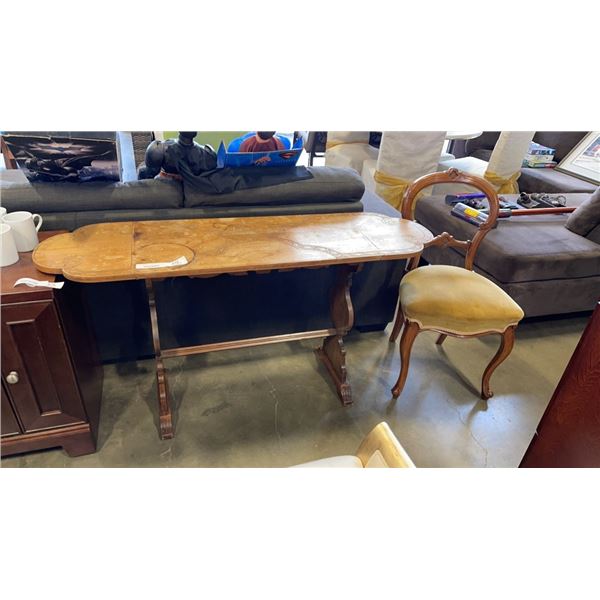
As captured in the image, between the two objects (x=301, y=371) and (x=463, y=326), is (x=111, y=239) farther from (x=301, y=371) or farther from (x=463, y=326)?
(x=463, y=326)

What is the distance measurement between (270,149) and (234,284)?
632mm

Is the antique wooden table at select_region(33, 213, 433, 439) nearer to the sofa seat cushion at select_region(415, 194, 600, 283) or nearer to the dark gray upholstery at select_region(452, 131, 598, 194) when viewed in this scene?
the sofa seat cushion at select_region(415, 194, 600, 283)

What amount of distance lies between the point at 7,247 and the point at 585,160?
493 centimetres

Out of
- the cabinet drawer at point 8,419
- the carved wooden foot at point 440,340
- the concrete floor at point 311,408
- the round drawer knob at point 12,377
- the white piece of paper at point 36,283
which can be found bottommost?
the concrete floor at point 311,408

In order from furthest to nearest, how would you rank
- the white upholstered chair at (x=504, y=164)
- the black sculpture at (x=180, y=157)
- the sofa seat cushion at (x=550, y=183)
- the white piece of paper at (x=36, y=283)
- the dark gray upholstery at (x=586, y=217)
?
the sofa seat cushion at (x=550, y=183)
the white upholstered chair at (x=504, y=164)
the dark gray upholstery at (x=586, y=217)
the black sculpture at (x=180, y=157)
the white piece of paper at (x=36, y=283)

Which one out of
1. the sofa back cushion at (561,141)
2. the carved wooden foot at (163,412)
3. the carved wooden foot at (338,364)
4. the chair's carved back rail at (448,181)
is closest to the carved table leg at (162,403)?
the carved wooden foot at (163,412)

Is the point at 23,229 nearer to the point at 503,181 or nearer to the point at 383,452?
the point at 383,452

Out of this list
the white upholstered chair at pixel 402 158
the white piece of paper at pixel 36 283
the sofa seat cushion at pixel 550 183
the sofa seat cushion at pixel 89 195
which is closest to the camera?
the white piece of paper at pixel 36 283

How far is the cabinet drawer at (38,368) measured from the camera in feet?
4.14

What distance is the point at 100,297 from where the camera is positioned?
1756mm

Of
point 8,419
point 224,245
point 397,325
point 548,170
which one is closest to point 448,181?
point 397,325

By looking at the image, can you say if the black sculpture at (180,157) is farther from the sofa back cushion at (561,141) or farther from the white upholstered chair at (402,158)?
the sofa back cushion at (561,141)

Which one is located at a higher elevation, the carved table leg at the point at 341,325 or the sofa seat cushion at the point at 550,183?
the sofa seat cushion at the point at 550,183

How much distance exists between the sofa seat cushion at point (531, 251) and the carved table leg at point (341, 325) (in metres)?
0.97
